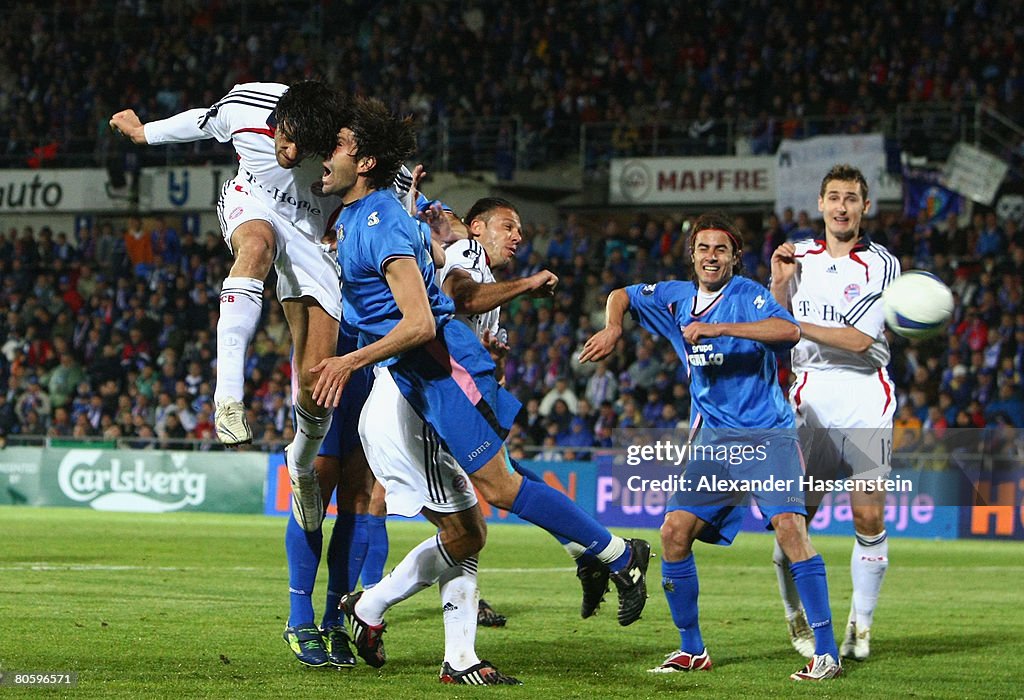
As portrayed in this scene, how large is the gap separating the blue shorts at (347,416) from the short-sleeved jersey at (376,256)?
3.33 ft

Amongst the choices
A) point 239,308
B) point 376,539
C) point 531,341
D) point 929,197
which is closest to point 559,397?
point 531,341

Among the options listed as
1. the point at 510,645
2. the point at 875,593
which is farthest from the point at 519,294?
the point at 875,593

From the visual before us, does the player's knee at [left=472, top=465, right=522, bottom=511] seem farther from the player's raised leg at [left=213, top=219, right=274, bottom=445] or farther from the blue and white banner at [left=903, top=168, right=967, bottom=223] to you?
the blue and white banner at [left=903, top=168, right=967, bottom=223]

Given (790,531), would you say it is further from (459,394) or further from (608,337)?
(459,394)

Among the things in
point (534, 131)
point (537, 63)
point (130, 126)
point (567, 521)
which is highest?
point (537, 63)

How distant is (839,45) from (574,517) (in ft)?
73.5

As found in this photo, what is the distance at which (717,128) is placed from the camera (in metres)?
26.9

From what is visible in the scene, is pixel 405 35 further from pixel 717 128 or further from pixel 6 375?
pixel 6 375

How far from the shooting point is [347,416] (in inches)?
276

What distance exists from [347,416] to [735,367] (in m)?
1.86

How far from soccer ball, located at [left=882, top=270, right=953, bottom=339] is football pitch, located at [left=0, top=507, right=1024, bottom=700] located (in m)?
1.65

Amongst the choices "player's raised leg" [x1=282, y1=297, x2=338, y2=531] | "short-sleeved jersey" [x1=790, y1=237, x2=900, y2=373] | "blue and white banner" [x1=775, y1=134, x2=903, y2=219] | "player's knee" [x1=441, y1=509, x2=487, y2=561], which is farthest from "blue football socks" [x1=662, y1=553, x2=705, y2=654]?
"blue and white banner" [x1=775, y1=134, x2=903, y2=219]

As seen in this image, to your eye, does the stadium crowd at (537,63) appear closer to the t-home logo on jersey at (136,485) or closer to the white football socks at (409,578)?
the t-home logo on jersey at (136,485)

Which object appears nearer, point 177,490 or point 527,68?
point 177,490
